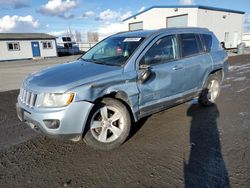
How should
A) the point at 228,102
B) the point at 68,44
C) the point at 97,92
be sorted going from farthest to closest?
the point at 68,44
the point at 228,102
the point at 97,92

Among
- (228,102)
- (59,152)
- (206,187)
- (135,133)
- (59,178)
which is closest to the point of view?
(206,187)

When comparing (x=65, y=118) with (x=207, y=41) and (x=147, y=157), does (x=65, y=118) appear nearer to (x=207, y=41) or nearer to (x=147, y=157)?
(x=147, y=157)

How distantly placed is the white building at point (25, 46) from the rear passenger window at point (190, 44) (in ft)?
98.2

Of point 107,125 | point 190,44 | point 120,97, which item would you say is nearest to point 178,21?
point 190,44

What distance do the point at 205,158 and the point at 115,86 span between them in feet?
5.66

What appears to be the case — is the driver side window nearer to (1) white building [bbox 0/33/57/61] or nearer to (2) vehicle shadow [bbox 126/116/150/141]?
(2) vehicle shadow [bbox 126/116/150/141]

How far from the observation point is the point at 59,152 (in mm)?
3559

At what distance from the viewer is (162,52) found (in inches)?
166

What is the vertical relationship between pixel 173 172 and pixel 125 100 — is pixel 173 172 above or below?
below

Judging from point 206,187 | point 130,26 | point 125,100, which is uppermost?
point 130,26

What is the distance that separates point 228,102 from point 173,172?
153 inches

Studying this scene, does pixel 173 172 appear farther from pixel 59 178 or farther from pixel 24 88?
pixel 24 88

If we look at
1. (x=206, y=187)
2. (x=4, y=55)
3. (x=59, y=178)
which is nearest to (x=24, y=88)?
(x=59, y=178)

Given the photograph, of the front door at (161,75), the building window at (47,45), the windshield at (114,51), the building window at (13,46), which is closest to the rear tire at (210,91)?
the front door at (161,75)
